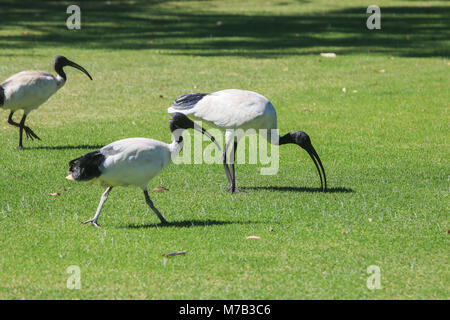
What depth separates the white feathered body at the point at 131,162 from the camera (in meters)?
6.57

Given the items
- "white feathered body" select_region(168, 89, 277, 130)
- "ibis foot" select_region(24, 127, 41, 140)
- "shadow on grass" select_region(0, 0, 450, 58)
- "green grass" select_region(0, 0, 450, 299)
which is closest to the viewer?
Answer: "green grass" select_region(0, 0, 450, 299)

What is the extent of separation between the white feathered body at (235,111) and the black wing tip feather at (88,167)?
2.07 metres

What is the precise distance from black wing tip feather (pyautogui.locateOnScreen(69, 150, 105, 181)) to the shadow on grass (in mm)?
11104

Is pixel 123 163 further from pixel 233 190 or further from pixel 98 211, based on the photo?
A: pixel 233 190

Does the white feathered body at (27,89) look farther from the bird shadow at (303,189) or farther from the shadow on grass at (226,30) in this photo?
the shadow on grass at (226,30)

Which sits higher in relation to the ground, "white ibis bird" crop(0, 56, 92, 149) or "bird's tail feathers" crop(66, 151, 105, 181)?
"white ibis bird" crop(0, 56, 92, 149)

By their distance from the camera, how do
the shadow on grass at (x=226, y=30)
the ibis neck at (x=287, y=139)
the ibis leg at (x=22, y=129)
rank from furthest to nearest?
the shadow on grass at (x=226, y=30) < the ibis leg at (x=22, y=129) < the ibis neck at (x=287, y=139)

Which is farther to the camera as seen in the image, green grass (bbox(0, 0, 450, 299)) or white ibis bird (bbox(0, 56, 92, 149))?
white ibis bird (bbox(0, 56, 92, 149))

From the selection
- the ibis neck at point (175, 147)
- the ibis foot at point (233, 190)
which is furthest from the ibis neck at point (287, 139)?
the ibis neck at point (175, 147)

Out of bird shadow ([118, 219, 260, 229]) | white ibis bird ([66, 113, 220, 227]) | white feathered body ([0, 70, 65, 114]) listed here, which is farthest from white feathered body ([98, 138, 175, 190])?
white feathered body ([0, 70, 65, 114])

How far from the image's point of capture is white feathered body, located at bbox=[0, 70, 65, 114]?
1002 cm

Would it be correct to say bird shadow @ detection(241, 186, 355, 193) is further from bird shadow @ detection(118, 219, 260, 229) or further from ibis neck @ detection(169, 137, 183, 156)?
ibis neck @ detection(169, 137, 183, 156)

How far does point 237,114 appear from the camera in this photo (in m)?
8.27
